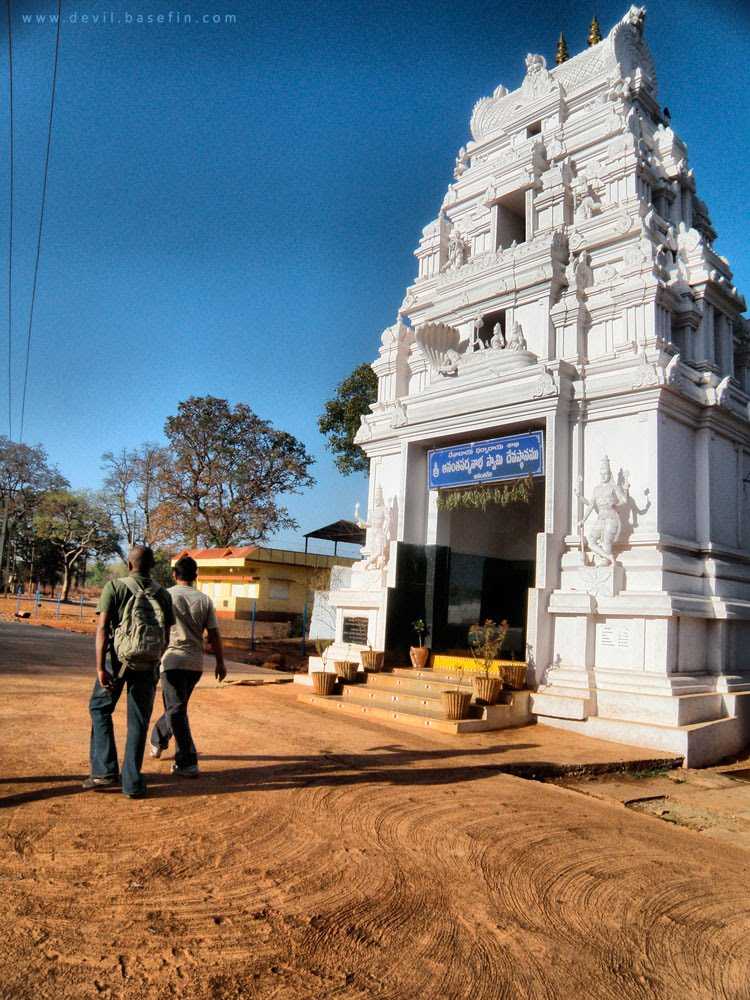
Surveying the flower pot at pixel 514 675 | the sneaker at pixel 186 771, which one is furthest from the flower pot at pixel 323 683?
the sneaker at pixel 186 771

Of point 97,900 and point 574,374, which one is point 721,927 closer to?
point 97,900

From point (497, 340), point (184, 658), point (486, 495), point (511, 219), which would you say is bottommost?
point (184, 658)

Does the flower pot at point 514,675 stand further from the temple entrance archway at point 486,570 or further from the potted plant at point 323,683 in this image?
the potted plant at point 323,683

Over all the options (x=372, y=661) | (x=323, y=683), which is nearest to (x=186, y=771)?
(x=323, y=683)

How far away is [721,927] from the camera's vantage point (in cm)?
322

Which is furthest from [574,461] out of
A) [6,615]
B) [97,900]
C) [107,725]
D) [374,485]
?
[6,615]

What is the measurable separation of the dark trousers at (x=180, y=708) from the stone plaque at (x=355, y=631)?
21.5ft

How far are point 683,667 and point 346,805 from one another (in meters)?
5.78

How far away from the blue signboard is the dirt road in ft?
18.7

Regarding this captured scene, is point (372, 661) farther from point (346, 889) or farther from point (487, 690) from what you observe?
point (346, 889)

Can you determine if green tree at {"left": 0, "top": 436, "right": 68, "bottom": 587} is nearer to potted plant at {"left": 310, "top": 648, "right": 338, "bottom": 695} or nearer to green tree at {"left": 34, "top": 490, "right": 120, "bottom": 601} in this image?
green tree at {"left": 34, "top": 490, "right": 120, "bottom": 601}

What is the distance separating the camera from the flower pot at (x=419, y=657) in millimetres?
10547

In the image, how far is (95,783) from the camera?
169 inches

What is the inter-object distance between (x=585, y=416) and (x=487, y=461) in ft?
5.55
